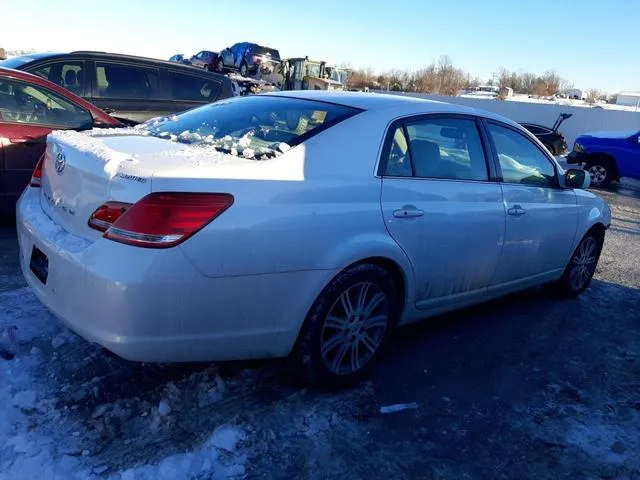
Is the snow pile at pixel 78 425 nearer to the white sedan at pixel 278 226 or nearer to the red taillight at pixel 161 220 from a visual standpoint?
the white sedan at pixel 278 226

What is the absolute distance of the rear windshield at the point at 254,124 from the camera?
10.1 ft

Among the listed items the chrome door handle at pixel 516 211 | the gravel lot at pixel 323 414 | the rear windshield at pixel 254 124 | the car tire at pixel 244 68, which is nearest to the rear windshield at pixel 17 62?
the gravel lot at pixel 323 414

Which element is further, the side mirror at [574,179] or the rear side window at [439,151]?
Answer: the side mirror at [574,179]

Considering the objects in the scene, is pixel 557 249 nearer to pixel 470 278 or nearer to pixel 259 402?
pixel 470 278

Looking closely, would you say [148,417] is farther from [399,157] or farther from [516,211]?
[516,211]

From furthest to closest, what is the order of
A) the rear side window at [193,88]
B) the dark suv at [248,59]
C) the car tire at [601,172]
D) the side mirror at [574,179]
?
the dark suv at [248,59]
the car tire at [601,172]
the rear side window at [193,88]
the side mirror at [574,179]

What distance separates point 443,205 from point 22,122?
4.07 m

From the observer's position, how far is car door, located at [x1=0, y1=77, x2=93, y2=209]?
5297 millimetres

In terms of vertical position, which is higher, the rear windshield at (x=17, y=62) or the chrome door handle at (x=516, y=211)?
the rear windshield at (x=17, y=62)

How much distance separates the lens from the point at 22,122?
5.42 m

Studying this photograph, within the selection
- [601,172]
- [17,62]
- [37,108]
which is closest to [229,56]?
[601,172]

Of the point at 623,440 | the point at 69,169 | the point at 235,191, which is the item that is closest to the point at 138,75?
the point at 69,169

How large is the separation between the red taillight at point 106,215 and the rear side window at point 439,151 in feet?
4.72

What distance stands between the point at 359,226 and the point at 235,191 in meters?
0.73
